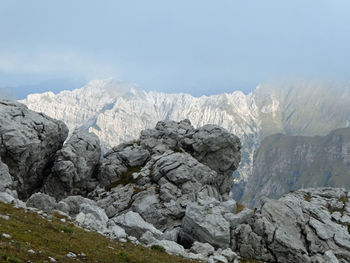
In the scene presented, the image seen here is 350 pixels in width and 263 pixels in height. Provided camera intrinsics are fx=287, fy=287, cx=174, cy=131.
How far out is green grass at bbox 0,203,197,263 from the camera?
17.3 metres

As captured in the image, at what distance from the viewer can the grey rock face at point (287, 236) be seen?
143 ft

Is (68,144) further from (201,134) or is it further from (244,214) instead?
(244,214)

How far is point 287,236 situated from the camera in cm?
4538

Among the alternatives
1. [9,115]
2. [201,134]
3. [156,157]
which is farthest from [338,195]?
[9,115]

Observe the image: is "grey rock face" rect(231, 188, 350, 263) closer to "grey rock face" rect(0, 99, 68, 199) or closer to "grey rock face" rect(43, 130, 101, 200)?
"grey rock face" rect(43, 130, 101, 200)

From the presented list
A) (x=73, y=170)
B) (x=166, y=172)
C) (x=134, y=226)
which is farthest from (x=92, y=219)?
(x=73, y=170)

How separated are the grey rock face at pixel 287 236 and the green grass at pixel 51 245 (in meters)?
20.4

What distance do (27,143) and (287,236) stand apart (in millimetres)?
51326

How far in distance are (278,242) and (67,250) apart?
34270 mm

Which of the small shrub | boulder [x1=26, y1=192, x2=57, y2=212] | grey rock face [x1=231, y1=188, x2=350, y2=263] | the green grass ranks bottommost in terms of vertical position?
grey rock face [x1=231, y1=188, x2=350, y2=263]

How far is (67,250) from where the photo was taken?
21172 millimetres

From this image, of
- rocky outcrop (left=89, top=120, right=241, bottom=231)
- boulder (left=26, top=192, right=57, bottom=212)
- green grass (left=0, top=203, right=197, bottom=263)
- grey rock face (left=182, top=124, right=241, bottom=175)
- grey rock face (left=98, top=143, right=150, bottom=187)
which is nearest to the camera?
green grass (left=0, top=203, right=197, bottom=263)

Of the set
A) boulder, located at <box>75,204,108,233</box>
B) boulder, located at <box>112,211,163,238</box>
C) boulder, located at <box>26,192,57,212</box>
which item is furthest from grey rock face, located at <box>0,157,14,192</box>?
boulder, located at <box>112,211,163,238</box>

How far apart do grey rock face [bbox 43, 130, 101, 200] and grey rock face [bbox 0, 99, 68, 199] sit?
2.42m
